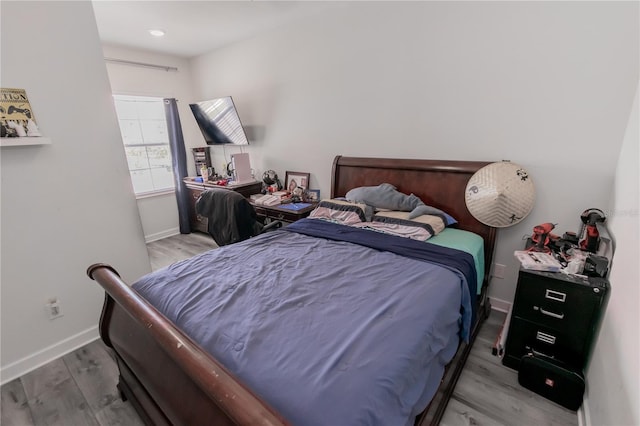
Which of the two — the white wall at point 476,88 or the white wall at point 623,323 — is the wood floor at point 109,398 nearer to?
the white wall at point 623,323

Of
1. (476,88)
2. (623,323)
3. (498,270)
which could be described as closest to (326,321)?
(623,323)

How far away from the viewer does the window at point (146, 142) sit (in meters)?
3.94

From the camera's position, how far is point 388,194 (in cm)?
241

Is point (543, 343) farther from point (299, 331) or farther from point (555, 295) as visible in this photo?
point (299, 331)

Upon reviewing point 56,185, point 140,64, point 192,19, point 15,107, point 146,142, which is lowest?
point 56,185

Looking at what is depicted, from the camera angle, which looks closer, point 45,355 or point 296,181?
point 45,355

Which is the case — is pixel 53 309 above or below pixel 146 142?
below

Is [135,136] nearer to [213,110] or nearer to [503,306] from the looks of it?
[213,110]

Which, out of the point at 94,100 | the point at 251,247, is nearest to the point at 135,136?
the point at 94,100

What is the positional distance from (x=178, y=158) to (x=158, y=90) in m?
0.96

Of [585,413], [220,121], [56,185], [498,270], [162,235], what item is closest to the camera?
[585,413]

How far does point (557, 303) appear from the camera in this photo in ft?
5.10

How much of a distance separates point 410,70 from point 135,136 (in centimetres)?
376

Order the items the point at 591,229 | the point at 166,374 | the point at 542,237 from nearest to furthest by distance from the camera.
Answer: the point at 166,374 < the point at 591,229 < the point at 542,237
